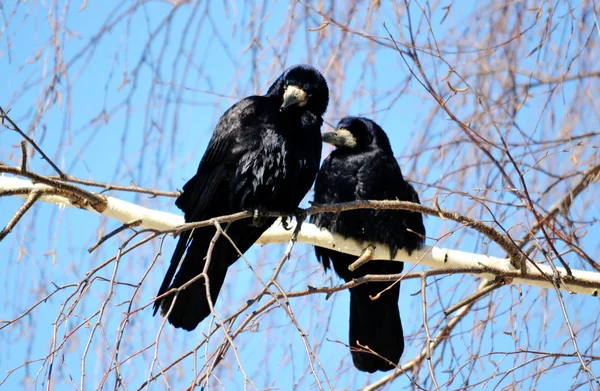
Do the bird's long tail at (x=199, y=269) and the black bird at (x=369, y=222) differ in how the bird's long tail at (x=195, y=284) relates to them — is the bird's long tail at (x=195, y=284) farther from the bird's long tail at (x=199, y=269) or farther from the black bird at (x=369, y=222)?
the black bird at (x=369, y=222)

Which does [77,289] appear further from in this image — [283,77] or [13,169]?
[283,77]

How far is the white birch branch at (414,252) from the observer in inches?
118

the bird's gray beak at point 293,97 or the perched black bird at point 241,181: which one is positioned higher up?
the bird's gray beak at point 293,97

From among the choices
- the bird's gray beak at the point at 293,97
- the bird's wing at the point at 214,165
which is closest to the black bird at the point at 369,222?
the bird's gray beak at the point at 293,97

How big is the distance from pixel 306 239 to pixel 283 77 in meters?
0.79

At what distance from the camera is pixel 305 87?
3.90m

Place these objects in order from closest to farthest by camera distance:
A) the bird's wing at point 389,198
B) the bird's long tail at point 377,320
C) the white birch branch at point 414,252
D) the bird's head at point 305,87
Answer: the white birch branch at point 414,252
the bird's head at point 305,87
the bird's wing at point 389,198
the bird's long tail at point 377,320

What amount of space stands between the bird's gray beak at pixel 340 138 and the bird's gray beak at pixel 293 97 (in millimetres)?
633

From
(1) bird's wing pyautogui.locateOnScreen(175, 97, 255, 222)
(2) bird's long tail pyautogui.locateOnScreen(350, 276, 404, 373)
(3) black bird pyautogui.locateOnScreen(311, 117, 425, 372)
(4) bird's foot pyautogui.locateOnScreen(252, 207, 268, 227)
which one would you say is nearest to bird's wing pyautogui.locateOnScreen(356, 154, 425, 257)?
(3) black bird pyautogui.locateOnScreen(311, 117, 425, 372)

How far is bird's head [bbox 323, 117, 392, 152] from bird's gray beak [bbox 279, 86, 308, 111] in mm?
643

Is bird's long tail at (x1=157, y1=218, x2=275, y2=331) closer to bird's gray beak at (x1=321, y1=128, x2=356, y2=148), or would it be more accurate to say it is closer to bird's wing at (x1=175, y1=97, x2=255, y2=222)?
bird's wing at (x1=175, y1=97, x2=255, y2=222)

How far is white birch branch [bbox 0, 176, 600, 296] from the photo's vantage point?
300 centimetres

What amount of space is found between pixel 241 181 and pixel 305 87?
655 millimetres

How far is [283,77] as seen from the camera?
396cm
